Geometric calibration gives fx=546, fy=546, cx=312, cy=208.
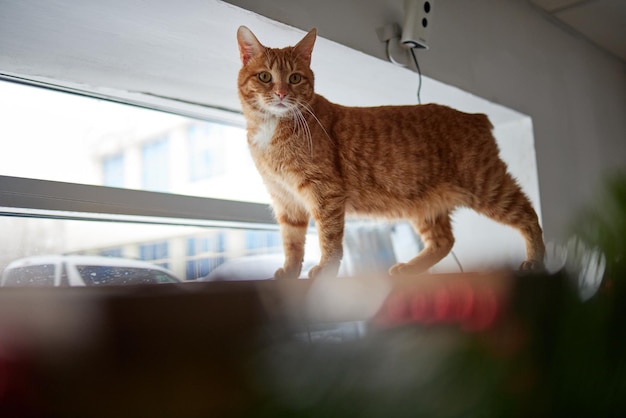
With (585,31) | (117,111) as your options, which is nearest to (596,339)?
Result: (117,111)

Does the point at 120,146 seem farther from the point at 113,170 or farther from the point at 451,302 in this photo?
the point at 451,302

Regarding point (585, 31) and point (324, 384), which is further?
point (585, 31)

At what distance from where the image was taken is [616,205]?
0.30 meters

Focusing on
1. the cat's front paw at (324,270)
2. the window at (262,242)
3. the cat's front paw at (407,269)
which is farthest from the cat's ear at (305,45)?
the window at (262,242)

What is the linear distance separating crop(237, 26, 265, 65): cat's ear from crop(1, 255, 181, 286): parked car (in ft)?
1.86

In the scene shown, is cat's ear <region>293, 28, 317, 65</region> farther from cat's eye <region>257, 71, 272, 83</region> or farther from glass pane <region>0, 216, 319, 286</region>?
glass pane <region>0, 216, 319, 286</region>

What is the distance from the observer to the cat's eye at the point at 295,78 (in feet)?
3.70

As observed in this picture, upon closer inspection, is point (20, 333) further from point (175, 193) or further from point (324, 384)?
point (175, 193)

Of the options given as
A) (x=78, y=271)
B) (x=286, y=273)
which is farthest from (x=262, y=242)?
(x=286, y=273)

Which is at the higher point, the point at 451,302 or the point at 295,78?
the point at 295,78

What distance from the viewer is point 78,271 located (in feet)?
4.82

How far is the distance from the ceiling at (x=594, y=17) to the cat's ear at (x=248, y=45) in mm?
1588

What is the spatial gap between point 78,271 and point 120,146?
1.39ft

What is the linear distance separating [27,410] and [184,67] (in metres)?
1.34
